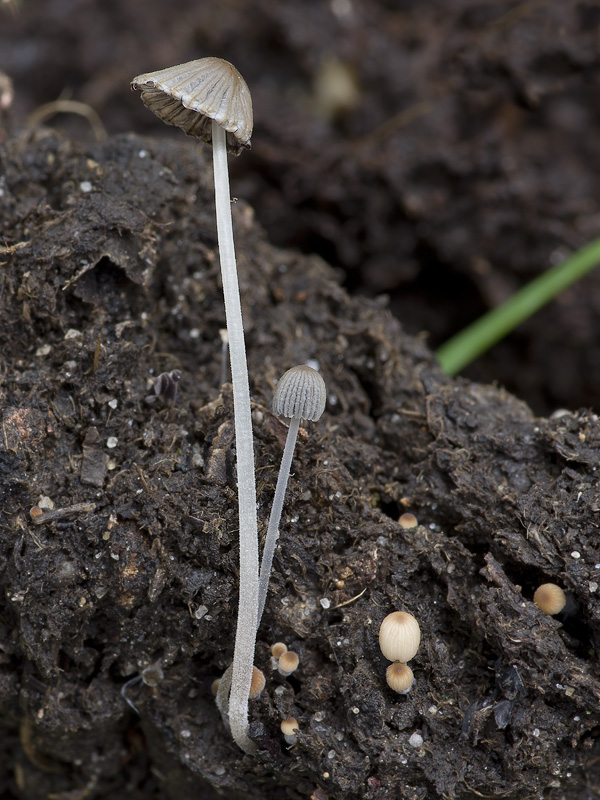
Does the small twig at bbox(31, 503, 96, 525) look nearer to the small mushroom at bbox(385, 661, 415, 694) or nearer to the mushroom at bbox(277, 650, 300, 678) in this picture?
the mushroom at bbox(277, 650, 300, 678)

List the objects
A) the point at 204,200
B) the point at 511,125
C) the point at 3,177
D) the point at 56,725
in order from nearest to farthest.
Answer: the point at 56,725, the point at 3,177, the point at 204,200, the point at 511,125

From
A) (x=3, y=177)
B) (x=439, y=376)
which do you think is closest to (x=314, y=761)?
(x=439, y=376)

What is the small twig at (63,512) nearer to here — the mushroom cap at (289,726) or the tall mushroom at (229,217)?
the tall mushroom at (229,217)

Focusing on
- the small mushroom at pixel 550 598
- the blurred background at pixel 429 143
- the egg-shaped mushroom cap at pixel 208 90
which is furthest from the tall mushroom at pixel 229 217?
the blurred background at pixel 429 143

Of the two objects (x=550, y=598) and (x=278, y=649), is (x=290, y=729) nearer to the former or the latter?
(x=278, y=649)

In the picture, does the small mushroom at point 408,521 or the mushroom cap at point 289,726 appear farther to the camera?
the small mushroom at point 408,521

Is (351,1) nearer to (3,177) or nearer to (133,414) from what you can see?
(3,177)

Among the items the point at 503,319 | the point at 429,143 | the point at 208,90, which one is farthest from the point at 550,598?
the point at 429,143
